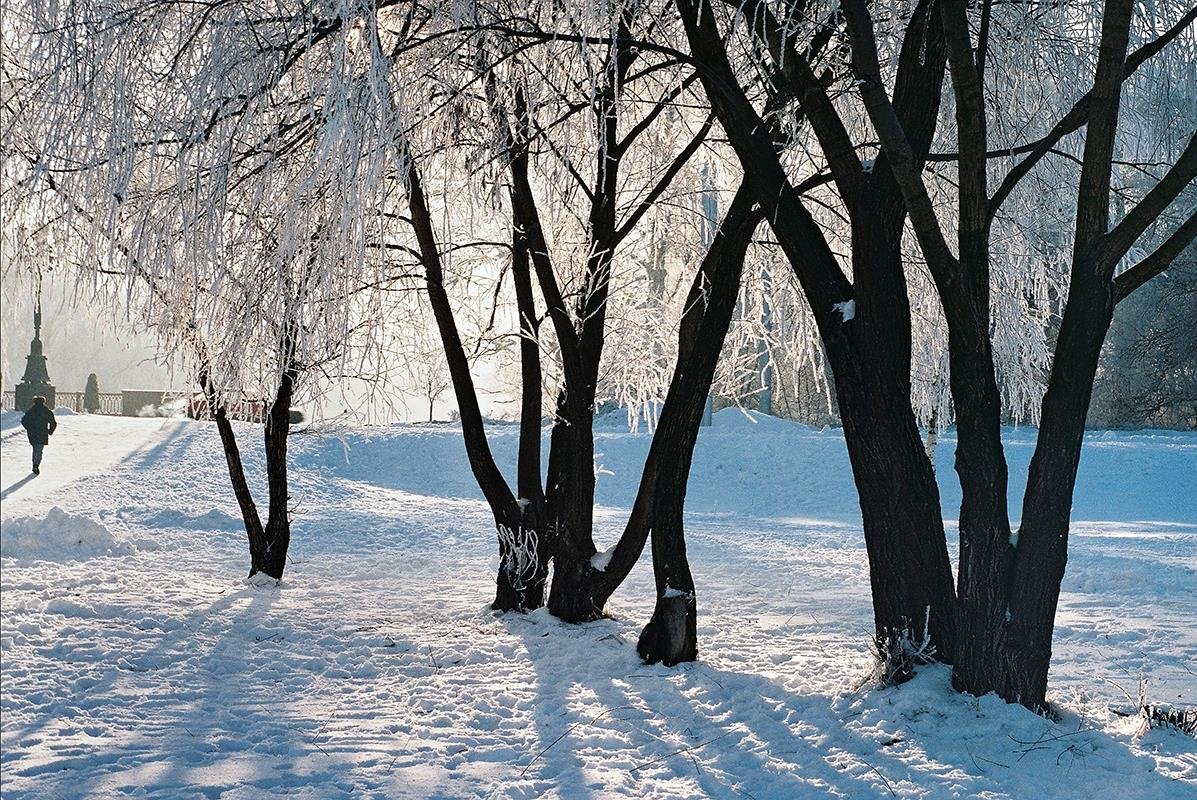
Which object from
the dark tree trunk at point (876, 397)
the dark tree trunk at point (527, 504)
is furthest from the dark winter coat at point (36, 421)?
the dark tree trunk at point (527, 504)

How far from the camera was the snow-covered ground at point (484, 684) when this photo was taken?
11.4ft

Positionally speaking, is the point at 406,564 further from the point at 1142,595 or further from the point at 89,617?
the point at 1142,595

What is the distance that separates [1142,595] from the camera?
925 cm

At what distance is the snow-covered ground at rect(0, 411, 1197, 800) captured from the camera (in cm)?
348

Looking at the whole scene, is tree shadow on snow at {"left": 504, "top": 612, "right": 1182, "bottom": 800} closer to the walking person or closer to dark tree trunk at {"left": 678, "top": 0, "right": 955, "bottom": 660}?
dark tree trunk at {"left": 678, "top": 0, "right": 955, "bottom": 660}

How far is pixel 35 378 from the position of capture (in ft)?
9.67

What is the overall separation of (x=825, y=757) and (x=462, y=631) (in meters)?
3.52

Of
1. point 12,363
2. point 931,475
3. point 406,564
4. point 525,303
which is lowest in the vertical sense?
point 406,564

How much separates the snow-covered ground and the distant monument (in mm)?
246

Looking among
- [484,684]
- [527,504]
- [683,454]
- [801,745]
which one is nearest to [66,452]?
[484,684]

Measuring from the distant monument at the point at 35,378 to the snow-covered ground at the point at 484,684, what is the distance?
0.81 ft

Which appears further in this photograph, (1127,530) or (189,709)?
(1127,530)

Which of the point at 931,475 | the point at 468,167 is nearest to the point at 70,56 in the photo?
the point at 468,167

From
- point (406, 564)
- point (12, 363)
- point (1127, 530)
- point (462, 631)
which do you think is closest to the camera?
point (12, 363)
